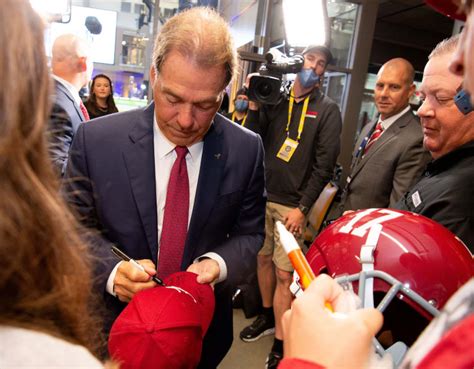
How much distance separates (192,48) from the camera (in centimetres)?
125

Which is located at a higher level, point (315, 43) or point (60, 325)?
point (315, 43)

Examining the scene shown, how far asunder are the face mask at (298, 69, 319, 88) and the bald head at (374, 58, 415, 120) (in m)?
0.43

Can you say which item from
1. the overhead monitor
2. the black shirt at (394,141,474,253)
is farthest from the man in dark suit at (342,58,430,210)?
the overhead monitor

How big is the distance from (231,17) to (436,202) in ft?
17.4

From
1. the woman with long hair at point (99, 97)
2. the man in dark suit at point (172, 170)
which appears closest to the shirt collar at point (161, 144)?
the man in dark suit at point (172, 170)

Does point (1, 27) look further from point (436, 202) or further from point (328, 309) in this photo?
point (436, 202)

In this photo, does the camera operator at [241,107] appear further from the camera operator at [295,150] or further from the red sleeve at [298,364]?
the red sleeve at [298,364]

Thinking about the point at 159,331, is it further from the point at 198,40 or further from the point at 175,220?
the point at 198,40

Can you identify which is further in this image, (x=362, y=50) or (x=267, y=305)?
(x=362, y=50)

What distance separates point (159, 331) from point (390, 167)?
181cm

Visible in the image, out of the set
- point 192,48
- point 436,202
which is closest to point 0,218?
point 192,48

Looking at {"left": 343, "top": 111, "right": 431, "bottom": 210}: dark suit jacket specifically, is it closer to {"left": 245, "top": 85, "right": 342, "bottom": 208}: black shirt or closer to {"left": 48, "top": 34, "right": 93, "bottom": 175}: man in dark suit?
{"left": 245, "top": 85, "right": 342, "bottom": 208}: black shirt

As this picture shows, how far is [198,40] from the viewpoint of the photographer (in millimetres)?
1253

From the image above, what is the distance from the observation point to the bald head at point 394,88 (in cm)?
257
